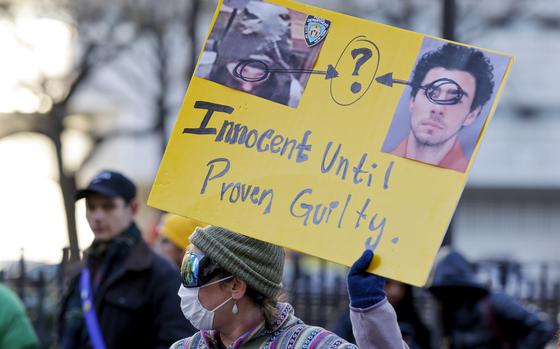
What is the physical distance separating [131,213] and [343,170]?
8.90ft

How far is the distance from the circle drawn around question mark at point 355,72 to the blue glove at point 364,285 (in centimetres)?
51

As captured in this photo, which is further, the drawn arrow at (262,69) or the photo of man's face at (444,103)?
the drawn arrow at (262,69)

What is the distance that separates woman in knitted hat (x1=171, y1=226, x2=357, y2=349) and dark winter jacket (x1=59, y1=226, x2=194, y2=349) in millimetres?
1773

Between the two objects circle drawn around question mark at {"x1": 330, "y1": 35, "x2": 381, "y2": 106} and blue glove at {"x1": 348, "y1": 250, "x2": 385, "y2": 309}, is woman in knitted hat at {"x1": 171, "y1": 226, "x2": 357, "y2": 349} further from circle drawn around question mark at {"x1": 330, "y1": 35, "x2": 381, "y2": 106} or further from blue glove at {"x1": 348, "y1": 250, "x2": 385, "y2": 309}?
circle drawn around question mark at {"x1": 330, "y1": 35, "x2": 381, "y2": 106}

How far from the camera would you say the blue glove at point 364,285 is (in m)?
3.23

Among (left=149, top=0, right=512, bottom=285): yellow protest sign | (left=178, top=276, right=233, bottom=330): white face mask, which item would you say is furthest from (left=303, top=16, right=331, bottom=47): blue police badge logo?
(left=178, top=276, right=233, bottom=330): white face mask

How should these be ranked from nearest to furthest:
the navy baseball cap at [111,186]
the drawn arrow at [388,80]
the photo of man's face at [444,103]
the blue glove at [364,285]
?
the blue glove at [364,285]
the photo of man's face at [444,103]
the drawn arrow at [388,80]
the navy baseball cap at [111,186]

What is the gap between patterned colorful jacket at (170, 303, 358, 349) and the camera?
3383mm

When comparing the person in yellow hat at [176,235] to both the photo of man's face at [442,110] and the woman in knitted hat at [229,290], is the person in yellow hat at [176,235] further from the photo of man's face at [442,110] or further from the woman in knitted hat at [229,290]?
the photo of man's face at [442,110]

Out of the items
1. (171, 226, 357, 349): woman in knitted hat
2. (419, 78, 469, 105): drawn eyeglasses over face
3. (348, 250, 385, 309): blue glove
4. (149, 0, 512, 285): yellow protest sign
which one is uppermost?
(419, 78, 469, 105): drawn eyeglasses over face

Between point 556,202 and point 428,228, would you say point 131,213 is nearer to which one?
point 428,228

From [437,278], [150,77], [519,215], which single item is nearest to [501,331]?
[437,278]

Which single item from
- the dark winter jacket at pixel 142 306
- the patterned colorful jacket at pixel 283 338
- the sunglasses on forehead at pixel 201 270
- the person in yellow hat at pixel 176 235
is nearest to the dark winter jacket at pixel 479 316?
the person in yellow hat at pixel 176 235

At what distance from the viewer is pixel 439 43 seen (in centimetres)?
343
